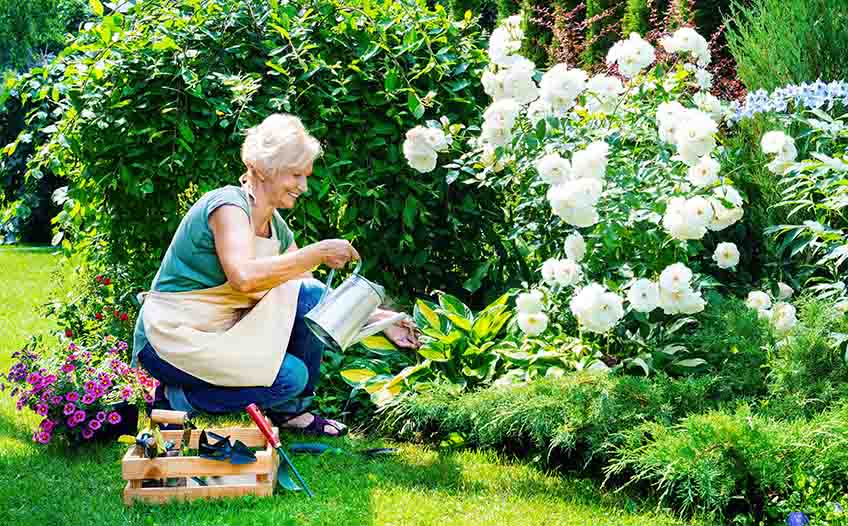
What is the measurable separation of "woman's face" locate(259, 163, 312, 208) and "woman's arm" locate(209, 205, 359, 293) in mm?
151

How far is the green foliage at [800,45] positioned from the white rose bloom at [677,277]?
1.47 m

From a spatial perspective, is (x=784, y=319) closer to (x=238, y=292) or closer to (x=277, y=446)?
(x=277, y=446)

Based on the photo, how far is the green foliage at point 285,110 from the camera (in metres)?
4.44

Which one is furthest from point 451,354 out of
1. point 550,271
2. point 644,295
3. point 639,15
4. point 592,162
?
point 639,15

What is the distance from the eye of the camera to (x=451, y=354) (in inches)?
160

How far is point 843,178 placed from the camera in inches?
142

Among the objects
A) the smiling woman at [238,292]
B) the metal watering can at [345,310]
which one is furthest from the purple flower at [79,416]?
the metal watering can at [345,310]

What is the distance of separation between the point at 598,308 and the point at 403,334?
108 centimetres

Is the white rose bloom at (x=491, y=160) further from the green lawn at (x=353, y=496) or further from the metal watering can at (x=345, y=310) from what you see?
the green lawn at (x=353, y=496)

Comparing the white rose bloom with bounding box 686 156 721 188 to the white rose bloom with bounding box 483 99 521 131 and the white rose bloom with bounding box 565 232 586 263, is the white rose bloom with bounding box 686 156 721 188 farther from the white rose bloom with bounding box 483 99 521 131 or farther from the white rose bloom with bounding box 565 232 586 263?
the white rose bloom with bounding box 483 99 521 131

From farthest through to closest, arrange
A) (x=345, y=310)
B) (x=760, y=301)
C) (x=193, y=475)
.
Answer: (x=760, y=301) < (x=345, y=310) < (x=193, y=475)

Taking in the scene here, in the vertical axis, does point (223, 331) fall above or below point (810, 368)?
above

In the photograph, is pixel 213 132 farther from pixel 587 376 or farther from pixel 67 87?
pixel 587 376

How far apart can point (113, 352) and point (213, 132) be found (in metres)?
1.05
